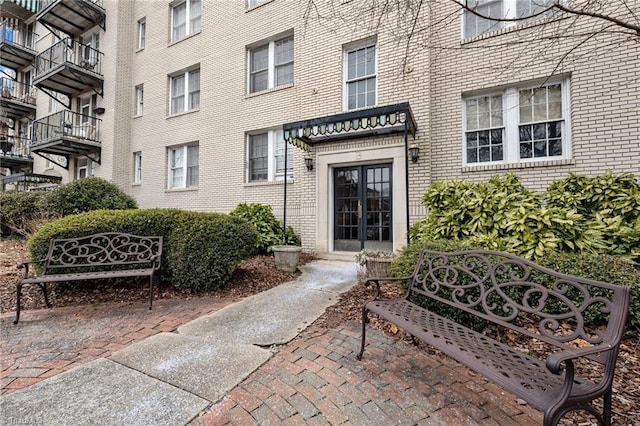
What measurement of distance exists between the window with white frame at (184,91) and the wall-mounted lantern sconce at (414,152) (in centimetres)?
871

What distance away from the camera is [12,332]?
3.36 meters

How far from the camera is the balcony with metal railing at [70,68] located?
522 inches

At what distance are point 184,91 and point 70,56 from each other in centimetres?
708

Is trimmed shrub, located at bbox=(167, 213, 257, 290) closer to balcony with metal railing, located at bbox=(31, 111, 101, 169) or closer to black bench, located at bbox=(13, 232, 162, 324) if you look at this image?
black bench, located at bbox=(13, 232, 162, 324)

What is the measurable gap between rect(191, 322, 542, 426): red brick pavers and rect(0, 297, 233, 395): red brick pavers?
5.29 ft

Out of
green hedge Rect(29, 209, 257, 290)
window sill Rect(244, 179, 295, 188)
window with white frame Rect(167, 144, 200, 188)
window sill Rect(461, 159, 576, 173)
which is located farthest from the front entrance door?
window with white frame Rect(167, 144, 200, 188)

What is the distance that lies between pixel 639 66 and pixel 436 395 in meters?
7.57

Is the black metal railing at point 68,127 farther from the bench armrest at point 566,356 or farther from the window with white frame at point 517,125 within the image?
the bench armrest at point 566,356

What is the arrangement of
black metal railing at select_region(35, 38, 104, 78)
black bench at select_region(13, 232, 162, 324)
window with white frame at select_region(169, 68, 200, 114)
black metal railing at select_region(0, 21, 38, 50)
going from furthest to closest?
black metal railing at select_region(0, 21, 38, 50) < black metal railing at select_region(35, 38, 104, 78) < window with white frame at select_region(169, 68, 200, 114) < black bench at select_region(13, 232, 162, 324)

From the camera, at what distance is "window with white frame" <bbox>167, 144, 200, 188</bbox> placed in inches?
456

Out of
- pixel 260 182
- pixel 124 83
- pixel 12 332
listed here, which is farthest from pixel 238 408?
pixel 124 83

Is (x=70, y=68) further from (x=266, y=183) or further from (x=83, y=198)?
(x=266, y=183)

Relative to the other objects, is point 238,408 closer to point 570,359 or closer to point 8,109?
point 570,359

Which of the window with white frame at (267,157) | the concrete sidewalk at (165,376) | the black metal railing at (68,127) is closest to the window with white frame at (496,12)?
the window with white frame at (267,157)
